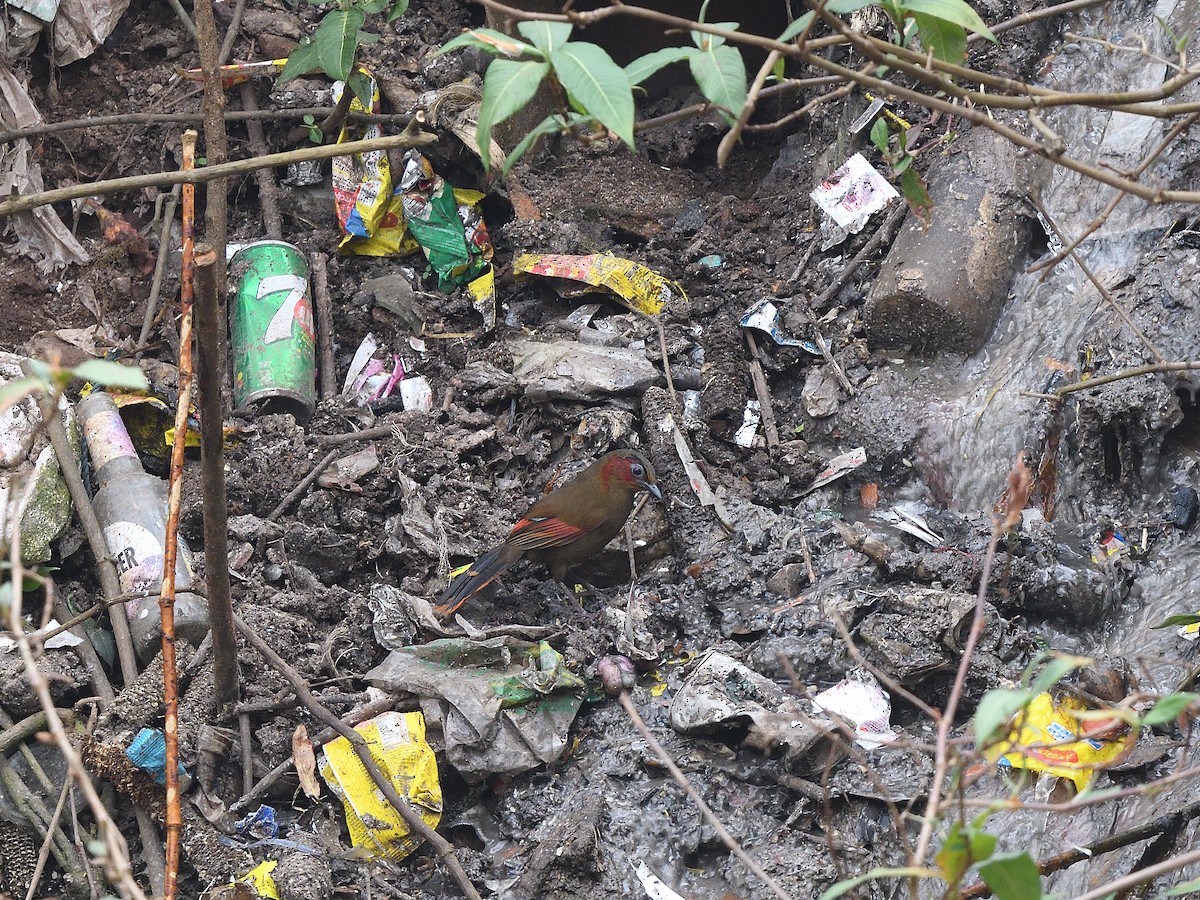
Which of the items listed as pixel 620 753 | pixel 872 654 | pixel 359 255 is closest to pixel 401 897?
pixel 620 753

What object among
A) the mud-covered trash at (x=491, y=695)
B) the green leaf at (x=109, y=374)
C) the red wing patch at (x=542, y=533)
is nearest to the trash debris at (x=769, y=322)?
the red wing patch at (x=542, y=533)

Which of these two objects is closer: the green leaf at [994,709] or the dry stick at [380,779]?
the green leaf at [994,709]

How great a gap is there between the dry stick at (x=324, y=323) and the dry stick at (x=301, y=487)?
51cm

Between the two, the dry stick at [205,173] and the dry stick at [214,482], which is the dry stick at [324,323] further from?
the dry stick at [205,173]

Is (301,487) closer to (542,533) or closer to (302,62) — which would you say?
(542,533)

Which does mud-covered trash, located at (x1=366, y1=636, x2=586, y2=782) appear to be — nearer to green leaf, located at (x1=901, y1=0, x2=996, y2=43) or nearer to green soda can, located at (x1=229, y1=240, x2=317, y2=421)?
green soda can, located at (x1=229, y1=240, x2=317, y2=421)

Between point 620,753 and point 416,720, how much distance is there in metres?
0.66

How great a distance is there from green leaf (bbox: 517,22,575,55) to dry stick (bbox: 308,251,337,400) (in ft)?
11.3

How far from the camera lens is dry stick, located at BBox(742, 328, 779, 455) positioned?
182 inches

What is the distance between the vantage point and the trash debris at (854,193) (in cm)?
505

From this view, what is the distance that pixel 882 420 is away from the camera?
14.7 feet

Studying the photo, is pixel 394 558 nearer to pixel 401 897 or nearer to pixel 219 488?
pixel 401 897

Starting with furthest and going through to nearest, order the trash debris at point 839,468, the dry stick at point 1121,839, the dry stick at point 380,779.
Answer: the trash debris at point 839,468 < the dry stick at point 380,779 < the dry stick at point 1121,839

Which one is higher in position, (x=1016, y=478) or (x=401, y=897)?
(x=1016, y=478)
